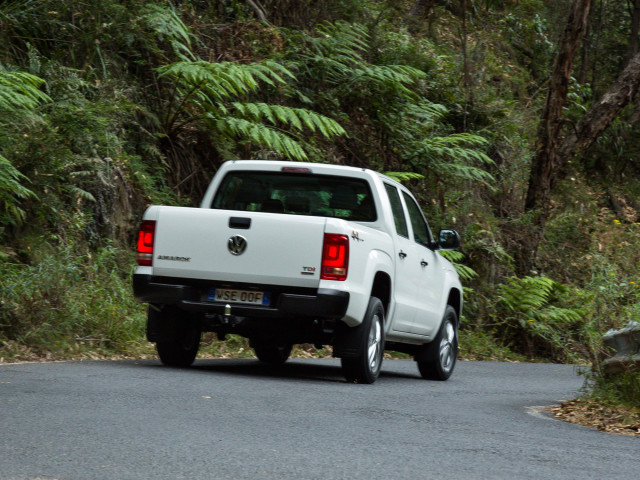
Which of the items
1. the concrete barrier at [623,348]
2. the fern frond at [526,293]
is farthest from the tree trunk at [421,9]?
the concrete barrier at [623,348]

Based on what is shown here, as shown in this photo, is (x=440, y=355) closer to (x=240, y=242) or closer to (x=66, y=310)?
(x=240, y=242)

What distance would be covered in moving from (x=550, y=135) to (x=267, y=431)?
1555 cm

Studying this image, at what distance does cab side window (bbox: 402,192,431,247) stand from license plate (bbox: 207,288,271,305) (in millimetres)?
2616

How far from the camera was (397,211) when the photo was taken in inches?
438

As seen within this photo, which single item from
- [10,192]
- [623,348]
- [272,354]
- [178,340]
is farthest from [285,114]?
[623,348]

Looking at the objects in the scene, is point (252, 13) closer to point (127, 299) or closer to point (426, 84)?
point (426, 84)

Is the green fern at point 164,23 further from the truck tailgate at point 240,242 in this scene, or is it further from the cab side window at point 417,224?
the truck tailgate at point 240,242

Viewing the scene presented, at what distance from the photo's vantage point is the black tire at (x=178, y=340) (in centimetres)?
1021

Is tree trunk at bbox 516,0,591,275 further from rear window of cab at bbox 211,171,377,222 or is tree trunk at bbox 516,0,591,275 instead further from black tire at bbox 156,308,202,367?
black tire at bbox 156,308,202,367

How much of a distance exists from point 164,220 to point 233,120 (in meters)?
6.29

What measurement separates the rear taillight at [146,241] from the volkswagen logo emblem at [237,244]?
0.76 meters

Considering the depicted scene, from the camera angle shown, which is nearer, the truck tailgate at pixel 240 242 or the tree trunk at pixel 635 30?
the truck tailgate at pixel 240 242

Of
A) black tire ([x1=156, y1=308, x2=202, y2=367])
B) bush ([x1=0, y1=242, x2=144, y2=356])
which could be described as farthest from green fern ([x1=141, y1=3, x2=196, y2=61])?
black tire ([x1=156, y1=308, x2=202, y2=367])

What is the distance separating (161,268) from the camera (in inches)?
381
